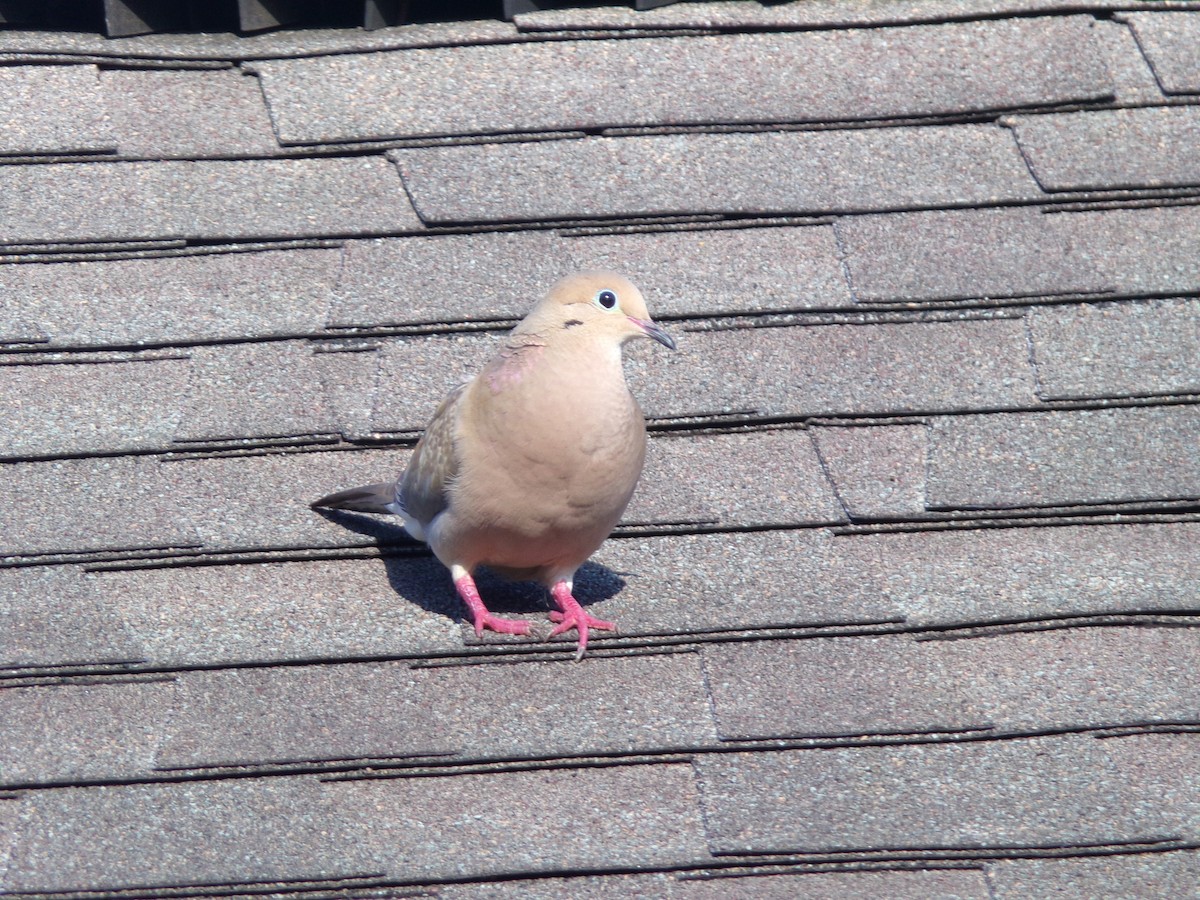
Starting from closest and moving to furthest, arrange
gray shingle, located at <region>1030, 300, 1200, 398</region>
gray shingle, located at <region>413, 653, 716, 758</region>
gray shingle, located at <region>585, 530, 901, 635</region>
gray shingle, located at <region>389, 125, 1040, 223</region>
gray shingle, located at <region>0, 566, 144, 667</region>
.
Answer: gray shingle, located at <region>413, 653, 716, 758</region> → gray shingle, located at <region>0, 566, 144, 667</region> → gray shingle, located at <region>585, 530, 901, 635</region> → gray shingle, located at <region>1030, 300, 1200, 398</region> → gray shingle, located at <region>389, 125, 1040, 223</region>

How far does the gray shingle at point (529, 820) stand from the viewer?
224 centimetres

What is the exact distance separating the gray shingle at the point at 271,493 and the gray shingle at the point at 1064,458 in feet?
3.44

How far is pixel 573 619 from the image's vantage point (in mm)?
2707

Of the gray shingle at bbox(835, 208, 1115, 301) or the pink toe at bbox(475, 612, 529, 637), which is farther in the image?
the gray shingle at bbox(835, 208, 1115, 301)

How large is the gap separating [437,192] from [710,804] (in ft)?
5.13

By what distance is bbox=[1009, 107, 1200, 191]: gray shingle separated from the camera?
3406mm

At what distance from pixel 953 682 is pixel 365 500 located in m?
1.10

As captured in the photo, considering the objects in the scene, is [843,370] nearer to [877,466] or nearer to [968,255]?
[877,466]

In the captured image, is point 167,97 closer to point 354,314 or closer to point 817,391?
point 354,314

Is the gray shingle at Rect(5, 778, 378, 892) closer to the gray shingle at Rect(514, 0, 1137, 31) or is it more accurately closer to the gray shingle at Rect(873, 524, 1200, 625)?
the gray shingle at Rect(873, 524, 1200, 625)

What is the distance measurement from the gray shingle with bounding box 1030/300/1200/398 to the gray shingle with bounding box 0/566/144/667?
5.89 feet

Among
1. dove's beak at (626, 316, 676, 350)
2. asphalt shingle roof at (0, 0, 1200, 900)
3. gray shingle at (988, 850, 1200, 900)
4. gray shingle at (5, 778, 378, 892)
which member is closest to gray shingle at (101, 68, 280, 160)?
asphalt shingle roof at (0, 0, 1200, 900)

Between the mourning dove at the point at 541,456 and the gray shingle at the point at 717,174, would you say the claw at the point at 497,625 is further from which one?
the gray shingle at the point at 717,174

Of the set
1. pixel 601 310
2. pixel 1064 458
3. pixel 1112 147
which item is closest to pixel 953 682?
pixel 1064 458
